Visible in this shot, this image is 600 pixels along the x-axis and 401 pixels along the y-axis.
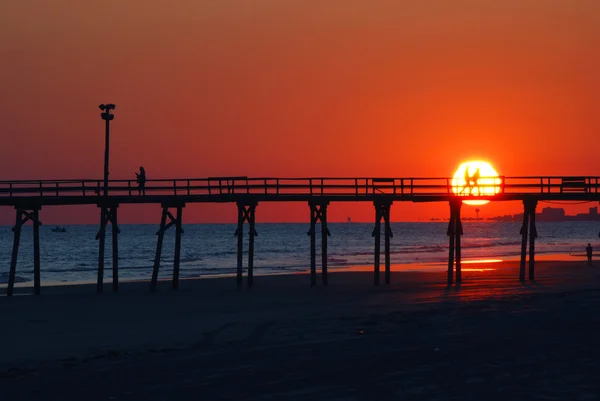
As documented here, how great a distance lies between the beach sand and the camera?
1619 centimetres

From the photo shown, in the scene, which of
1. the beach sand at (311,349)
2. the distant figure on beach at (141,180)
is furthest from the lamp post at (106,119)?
the beach sand at (311,349)

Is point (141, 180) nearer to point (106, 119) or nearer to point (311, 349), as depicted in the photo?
point (106, 119)

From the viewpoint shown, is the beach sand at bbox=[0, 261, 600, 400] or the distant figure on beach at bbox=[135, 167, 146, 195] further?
the distant figure on beach at bbox=[135, 167, 146, 195]

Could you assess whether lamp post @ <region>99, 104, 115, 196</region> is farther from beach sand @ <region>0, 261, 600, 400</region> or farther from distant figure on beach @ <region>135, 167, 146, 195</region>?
beach sand @ <region>0, 261, 600, 400</region>

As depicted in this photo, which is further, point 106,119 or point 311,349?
point 106,119

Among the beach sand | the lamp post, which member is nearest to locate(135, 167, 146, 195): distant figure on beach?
the lamp post

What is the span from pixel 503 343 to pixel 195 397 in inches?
316

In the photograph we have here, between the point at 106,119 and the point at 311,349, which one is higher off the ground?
the point at 106,119

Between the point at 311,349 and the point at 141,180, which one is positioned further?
the point at 141,180

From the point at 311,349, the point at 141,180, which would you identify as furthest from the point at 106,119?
the point at 311,349

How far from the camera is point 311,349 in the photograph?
20.1 meters

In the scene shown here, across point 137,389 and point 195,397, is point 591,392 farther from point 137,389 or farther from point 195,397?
point 137,389

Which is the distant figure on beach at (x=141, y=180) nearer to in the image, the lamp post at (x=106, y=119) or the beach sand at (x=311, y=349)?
the lamp post at (x=106, y=119)

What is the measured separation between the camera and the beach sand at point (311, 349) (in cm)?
1619
